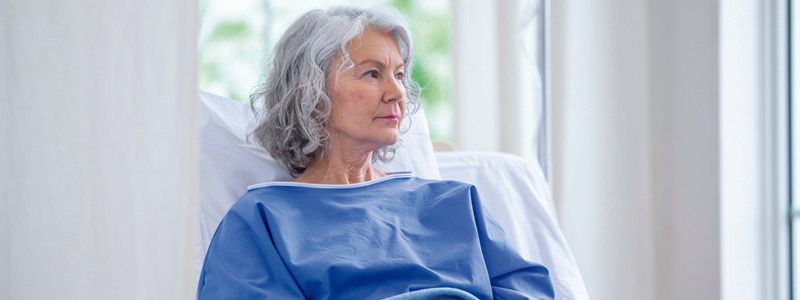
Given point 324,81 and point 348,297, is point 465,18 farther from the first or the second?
point 348,297

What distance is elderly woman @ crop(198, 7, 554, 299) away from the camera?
1.60m

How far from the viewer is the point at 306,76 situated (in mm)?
1790

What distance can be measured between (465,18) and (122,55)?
1.60 metres

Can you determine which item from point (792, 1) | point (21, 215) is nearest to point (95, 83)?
point (21, 215)

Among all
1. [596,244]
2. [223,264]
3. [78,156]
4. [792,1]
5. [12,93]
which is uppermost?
[792,1]

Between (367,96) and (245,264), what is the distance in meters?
0.39

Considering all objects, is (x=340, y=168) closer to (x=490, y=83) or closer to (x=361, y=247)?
(x=361, y=247)

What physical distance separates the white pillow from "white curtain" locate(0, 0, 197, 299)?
0.05 meters

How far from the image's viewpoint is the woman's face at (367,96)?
1.79 meters

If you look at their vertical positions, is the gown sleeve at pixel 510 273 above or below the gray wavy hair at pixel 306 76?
below

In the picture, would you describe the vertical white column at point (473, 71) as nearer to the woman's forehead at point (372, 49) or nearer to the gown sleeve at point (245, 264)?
the woman's forehead at point (372, 49)

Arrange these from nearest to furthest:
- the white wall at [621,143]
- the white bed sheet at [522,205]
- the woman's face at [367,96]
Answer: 1. the woman's face at [367,96]
2. the white bed sheet at [522,205]
3. the white wall at [621,143]

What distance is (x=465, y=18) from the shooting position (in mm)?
3111

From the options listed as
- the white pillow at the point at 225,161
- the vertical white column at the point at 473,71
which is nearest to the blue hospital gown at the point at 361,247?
the white pillow at the point at 225,161
